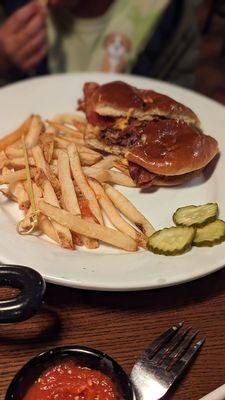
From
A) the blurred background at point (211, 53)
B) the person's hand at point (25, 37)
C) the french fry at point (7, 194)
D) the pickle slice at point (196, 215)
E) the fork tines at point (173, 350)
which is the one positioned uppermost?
the pickle slice at point (196, 215)

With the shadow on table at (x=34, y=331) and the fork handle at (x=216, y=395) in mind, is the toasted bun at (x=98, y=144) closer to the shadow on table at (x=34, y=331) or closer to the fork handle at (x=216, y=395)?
the shadow on table at (x=34, y=331)

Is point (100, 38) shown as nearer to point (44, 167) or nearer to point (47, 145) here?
point (47, 145)

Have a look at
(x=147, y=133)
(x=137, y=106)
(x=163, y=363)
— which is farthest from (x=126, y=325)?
(x=137, y=106)

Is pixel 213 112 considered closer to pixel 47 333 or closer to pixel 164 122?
pixel 164 122

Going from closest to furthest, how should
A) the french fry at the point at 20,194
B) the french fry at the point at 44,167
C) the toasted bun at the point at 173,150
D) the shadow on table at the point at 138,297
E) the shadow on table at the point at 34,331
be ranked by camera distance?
the shadow on table at the point at 34,331
the shadow on table at the point at 138,297
the french fry at the point at 20,194
the french fry at the point at 44,167
the toasted bun at the point at 173,150

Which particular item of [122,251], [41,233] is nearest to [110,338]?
[122,251]

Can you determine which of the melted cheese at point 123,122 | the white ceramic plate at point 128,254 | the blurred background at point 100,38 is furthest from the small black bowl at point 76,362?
the blurred background at point 100,38
